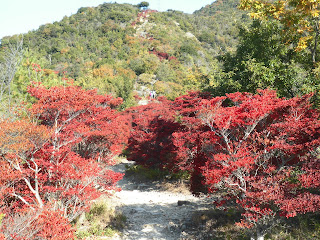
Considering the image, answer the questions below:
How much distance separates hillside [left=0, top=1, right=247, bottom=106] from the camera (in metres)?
42.6

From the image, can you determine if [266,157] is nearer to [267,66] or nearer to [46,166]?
[267,66]

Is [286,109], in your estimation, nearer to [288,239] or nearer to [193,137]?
[288,239]

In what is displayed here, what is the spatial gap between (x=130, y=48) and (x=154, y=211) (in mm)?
57600

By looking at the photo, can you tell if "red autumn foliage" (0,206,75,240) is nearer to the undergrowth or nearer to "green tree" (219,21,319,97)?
the undergrowth

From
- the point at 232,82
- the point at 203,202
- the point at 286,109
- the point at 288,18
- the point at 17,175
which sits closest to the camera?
the point at 17,175

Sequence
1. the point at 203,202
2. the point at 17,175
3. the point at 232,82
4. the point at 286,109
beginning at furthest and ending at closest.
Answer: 1. the point at 203,202
2. the point at 232,82
3. the point at 286,109
4. the point at 17,175

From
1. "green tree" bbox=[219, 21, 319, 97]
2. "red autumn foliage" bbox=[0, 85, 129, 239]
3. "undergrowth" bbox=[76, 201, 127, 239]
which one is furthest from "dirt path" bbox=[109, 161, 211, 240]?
"green tree" bbox=[219, 21, 319, 97]

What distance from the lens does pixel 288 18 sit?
21.9 ft

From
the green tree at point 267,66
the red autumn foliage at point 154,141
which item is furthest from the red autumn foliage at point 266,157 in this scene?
the red autumn foliage at point 154,141

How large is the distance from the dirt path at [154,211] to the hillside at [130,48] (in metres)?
19.2

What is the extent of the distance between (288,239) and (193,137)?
4997mm

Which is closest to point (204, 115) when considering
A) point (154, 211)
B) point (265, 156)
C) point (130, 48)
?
point (265, 156)

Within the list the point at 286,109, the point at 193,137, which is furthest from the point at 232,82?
the point at 286,109

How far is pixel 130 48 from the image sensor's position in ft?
206
